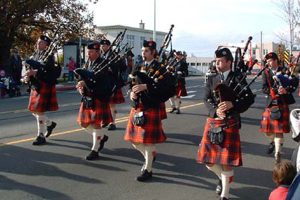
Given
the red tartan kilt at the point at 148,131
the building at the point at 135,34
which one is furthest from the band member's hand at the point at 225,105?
the building at the point at 135,34

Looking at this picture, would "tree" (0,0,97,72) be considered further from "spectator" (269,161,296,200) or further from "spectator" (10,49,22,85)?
"spectator" (269,161,296,200)

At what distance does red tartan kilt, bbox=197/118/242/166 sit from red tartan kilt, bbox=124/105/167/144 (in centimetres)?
92

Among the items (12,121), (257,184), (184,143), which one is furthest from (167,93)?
(12,121)

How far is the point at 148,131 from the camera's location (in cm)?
596

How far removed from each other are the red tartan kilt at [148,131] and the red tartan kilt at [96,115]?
1.04 metres

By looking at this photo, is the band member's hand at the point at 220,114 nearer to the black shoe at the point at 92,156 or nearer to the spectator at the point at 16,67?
the black shoe at the point at 92,156

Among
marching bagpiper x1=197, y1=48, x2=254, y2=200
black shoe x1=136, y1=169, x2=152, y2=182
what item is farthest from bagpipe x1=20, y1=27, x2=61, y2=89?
marching bagpiper x1=197, y1=48, x2=254, y2=200

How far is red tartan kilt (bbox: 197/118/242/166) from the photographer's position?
16.6 feet

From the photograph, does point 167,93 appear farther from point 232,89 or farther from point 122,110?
point 122,110

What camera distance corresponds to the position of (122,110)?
12984 mm

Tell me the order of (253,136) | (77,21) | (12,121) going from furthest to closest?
(77,21) < (12,121) < (253,136)

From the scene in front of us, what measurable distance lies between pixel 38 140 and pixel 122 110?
520 centimetres

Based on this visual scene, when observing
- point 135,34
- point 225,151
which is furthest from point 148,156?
point 135,34

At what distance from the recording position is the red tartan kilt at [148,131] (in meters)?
5.95
